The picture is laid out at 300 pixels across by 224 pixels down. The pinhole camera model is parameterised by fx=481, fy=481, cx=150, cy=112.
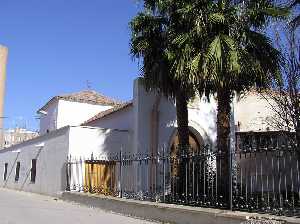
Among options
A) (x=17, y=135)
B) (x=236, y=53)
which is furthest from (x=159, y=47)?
(x=17, y=135)

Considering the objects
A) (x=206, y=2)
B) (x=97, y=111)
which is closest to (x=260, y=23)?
(x=206, y=2)

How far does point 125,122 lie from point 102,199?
7.93 m

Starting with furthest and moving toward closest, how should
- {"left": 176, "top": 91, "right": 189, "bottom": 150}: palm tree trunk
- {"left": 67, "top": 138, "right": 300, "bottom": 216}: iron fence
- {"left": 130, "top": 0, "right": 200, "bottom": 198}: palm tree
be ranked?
{"left": 176, "top": 91, "right": 189, "bottom": 150}: palm tree trunk < {"left": 130, "top": 0, "right": 200, "bottom": 198}: palm tree < {"left": 67, "top": 138, "right": 300, "bottom": 216}: iron fence

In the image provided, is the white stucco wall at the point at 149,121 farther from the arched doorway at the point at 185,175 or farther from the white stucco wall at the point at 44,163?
the arched doorway at the point at 185,175

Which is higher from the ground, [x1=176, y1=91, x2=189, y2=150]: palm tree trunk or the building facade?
the building facade

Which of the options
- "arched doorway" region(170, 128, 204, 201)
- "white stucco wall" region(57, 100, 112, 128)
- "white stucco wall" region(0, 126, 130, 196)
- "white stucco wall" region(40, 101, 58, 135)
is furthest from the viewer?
"white stucco wall" region(40, 101, 58, 135)

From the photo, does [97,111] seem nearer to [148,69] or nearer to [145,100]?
[145,100]

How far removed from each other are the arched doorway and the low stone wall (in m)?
0.52

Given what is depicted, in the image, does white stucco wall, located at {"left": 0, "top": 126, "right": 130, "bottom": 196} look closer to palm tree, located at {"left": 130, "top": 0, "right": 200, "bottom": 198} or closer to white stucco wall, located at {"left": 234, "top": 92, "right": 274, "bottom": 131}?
palm tree, located at {"left": 130, "top": 0, "right": 200, "bottom": 198}

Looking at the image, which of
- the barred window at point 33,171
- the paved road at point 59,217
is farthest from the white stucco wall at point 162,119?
the barred window at point 33,171

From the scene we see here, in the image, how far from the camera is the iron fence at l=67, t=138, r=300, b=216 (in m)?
10.0

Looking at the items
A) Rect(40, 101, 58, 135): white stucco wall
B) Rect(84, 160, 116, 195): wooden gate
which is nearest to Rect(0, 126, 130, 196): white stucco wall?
Rect(84, 160, 116, 195): wooden gate

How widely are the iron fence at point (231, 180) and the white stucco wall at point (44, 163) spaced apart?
6.04 m

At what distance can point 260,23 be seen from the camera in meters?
15.4
